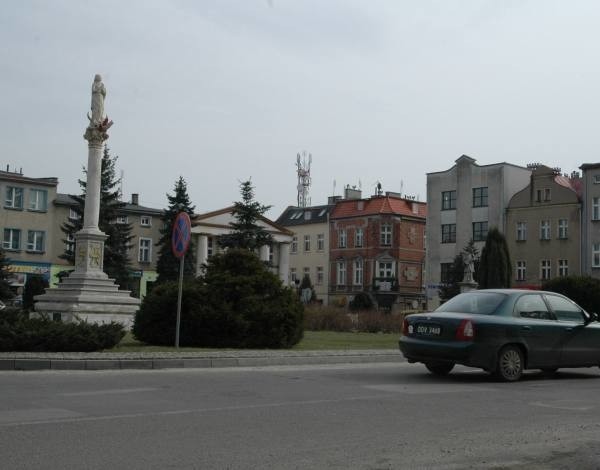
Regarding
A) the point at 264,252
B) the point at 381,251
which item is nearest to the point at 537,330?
the point at 264,252

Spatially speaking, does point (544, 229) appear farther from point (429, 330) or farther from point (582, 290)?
point (429, 330)

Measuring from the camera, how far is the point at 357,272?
82.6 m

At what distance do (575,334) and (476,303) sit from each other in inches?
77.4

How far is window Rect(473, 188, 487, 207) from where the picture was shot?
69000mm

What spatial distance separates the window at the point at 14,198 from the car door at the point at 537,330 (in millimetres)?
61184

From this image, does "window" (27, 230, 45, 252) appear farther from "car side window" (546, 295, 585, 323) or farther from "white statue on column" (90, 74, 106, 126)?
"car side window" (546, 295, 585, 323)

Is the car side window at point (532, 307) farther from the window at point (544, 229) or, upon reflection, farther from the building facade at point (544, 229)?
the window at point (544, 229)

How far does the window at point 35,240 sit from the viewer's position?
70.2 m

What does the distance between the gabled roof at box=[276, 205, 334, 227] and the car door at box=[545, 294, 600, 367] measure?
238 ft

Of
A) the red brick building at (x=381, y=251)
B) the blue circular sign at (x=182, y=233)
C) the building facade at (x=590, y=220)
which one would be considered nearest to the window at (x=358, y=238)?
the red brick building at (x=381, y=251)

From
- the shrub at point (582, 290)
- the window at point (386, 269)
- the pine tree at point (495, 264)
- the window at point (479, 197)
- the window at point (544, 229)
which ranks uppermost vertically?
the window at point (479, 197)

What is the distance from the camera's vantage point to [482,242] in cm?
6831

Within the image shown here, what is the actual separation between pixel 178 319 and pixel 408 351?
583 cm

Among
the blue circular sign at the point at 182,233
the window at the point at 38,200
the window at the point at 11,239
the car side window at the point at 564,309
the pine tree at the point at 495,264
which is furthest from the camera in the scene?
the window at the point at 38,200
